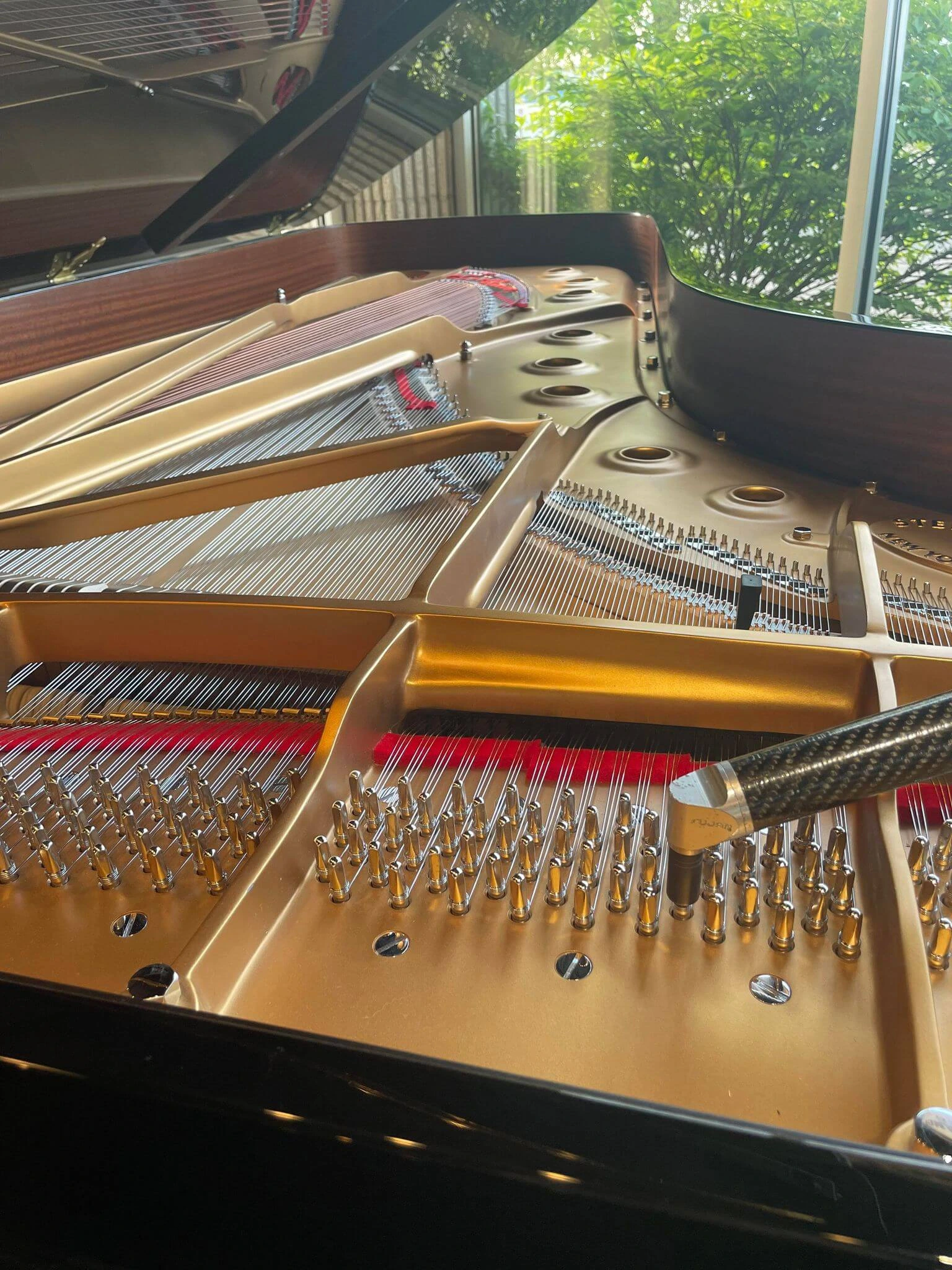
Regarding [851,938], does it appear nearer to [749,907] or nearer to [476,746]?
[749,907]

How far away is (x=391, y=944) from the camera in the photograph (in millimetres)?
1194

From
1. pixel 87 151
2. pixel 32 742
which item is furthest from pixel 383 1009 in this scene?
pixel 87 151

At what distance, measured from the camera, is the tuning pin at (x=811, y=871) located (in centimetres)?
121

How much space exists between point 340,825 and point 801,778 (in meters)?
0.65

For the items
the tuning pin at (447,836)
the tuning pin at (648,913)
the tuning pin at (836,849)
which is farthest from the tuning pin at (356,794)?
the tuning pin at (836,849)

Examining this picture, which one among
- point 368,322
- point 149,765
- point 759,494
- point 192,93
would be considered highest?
point 192,93

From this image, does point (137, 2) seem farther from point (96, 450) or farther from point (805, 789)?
point (805, 789)

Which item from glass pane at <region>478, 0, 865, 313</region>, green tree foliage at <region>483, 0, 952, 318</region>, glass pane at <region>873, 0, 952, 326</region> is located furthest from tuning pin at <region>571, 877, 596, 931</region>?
green tree foliage at <region>483, 0, 952, 318</region>

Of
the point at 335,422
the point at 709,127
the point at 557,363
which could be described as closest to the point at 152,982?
the point at 335,422

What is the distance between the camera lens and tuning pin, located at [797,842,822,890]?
1.21 m

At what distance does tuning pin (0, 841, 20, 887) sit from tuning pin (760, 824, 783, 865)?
1073 millimetres

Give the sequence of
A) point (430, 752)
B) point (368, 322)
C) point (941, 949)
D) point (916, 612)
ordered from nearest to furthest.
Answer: point (941, 949)
point (430, 752)
point (916, 612)
point (368, 322)

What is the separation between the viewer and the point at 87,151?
3.30m

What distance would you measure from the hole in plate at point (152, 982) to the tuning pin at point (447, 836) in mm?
437
